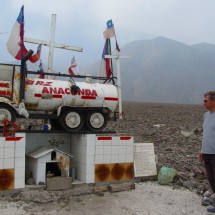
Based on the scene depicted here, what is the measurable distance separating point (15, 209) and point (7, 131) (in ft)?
6.50

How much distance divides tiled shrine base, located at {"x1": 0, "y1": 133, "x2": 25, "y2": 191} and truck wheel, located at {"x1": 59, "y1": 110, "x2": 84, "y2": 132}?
48.8 inches

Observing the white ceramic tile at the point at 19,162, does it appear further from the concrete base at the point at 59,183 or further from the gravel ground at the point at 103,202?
the concrete base at the point at 59,183

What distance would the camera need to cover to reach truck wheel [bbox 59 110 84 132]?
8924mm

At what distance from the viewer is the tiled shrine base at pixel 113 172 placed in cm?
895

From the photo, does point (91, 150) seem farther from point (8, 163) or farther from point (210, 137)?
point (210, 137)

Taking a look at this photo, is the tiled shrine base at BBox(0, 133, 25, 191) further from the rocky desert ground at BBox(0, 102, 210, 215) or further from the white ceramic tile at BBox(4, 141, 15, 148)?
the rocky desert ground at BBox(0, 102, 210, 215)

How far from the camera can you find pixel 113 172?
9.14 m

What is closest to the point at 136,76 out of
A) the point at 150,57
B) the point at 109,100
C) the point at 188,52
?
the point at 150,57

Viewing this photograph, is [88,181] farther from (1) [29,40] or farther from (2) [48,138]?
(1) [29,40]

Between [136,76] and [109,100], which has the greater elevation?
[136,76]

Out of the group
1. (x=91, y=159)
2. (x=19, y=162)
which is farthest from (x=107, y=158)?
(x=19, y=162)

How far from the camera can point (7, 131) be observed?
8.37 meters

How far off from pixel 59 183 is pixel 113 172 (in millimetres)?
1478

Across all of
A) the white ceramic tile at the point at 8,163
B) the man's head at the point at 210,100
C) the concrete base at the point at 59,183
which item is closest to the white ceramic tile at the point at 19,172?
the white ceramic tile at the point at 8,163
